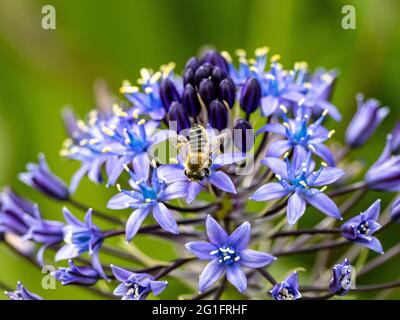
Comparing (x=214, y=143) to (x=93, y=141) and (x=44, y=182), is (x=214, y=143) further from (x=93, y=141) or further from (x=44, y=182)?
(x=44, y=182)

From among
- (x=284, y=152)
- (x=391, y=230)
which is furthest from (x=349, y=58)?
(x=284, y=152)

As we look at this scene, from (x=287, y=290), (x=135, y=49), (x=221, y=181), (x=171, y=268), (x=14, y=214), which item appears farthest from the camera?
(x=135, y=49)

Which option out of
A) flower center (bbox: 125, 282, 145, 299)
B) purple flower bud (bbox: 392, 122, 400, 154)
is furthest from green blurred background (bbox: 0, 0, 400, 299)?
flower center (bbox: 125, 282, 145, 299)

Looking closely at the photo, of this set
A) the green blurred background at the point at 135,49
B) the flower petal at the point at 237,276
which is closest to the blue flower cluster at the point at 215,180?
the flower petal at the point at 237,276

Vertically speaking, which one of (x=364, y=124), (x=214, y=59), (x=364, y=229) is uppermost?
(x=214, y=59)

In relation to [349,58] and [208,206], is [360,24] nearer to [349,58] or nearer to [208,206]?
[349,58]

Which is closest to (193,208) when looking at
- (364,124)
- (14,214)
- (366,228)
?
(366,228)

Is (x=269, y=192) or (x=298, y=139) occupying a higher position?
(x=298, y=139)
